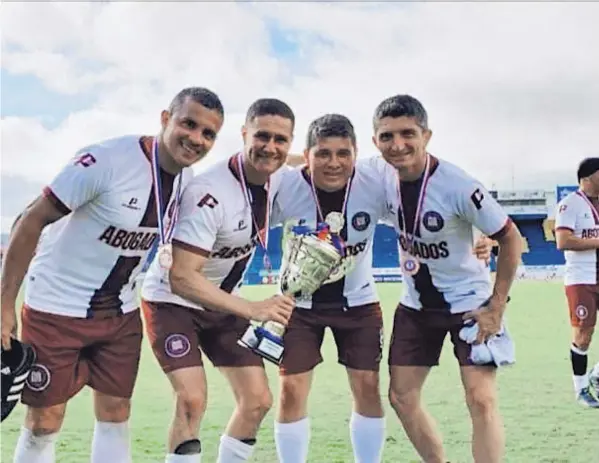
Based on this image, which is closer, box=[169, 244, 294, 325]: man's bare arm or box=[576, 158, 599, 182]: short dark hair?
box=[169, 244, 294, 325]: man's bare arm

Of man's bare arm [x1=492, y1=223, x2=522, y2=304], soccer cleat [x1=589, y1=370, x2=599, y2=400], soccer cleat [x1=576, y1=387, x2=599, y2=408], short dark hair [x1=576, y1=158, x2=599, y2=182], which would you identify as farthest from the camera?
short dark hair [x1=576, y1=158, x2=599, y2=182]

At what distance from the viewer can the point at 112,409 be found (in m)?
3.87

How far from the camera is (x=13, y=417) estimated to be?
6.17 m

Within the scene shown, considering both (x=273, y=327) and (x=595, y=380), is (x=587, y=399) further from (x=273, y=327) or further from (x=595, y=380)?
(x=273, y=327)

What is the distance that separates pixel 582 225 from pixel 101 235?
15.7 feet

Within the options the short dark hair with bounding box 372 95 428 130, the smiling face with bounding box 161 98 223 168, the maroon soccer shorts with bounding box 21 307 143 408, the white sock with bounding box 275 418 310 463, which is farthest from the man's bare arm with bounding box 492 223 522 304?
the maroon soccer shorts with bounding box 21 307 143 408

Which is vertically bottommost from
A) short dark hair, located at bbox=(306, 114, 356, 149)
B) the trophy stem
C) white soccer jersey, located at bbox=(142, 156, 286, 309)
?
the trophy stem

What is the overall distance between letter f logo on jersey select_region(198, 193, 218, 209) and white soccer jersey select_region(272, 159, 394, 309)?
0.55 meters

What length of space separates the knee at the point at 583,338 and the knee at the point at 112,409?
449 cm

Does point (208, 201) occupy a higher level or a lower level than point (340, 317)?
higher

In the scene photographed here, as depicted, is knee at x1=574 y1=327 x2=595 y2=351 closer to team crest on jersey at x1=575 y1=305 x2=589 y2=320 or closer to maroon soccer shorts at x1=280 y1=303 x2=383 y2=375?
team crest on jersey at x1=575 y1=305 x2=589 y2=320

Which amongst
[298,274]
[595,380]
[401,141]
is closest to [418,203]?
[401,141]

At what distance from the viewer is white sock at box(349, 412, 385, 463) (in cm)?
432

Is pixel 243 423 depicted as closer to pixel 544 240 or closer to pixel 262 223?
pixel 262 223
